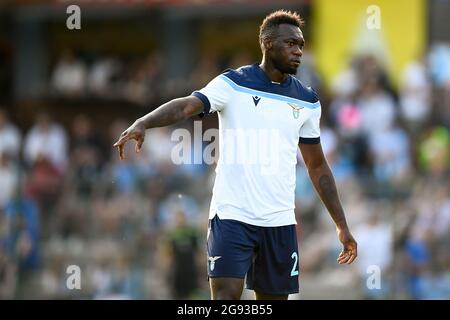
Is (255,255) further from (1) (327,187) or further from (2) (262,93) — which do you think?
(2) (262,93)

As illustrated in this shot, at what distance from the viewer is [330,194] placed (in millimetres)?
9438

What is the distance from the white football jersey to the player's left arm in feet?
1.22

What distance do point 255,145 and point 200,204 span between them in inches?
357

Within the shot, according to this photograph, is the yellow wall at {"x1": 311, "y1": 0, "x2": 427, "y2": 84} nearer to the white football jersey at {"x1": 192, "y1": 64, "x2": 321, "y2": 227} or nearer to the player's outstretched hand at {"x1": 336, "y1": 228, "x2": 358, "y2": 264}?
the player's outstretched hand at {"x1": 336, "y1": 228, "x2": 358, "y2": 264}

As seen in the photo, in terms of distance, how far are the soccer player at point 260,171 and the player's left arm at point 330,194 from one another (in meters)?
0.35

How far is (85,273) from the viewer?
702 inches

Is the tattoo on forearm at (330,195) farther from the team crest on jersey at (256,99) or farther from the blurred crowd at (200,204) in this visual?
the blurred crowd at (200,204)

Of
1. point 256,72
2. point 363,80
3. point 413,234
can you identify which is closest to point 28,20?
point 363,80

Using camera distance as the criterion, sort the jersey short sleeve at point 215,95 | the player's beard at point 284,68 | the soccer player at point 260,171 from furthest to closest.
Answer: the player's beard at point 284,68, the soccer player at point 260,171, the jersey short sleeve at point 215,95

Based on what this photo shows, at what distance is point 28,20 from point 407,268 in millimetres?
12178

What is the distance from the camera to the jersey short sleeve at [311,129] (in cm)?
921

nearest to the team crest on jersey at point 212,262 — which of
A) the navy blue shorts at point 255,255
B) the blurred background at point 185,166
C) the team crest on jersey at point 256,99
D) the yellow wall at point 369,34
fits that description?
the navy blue shorts at point 255,255

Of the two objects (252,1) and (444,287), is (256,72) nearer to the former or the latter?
(444,287)
